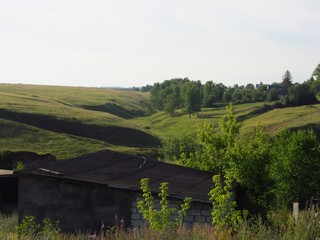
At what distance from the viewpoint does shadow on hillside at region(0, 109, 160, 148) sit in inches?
3453

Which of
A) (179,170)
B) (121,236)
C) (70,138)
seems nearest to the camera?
(121,236)

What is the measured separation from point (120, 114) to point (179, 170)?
13192cm

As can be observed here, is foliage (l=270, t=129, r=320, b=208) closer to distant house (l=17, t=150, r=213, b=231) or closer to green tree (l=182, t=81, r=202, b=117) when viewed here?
distant house (l=17, t=150, r=213, b=231)

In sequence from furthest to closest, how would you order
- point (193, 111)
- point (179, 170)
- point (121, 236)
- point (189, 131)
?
point (193, 111) → point (189, 131) → point (179, 170) → point (121, 236)

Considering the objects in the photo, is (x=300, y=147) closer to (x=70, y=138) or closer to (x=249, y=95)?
(x=70, y=138)

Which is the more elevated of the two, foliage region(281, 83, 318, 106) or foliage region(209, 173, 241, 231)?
foliage region(281, 83, 318, 106)

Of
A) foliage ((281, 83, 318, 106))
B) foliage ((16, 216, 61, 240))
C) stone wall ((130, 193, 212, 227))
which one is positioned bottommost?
stone wall ((130, 193, 212, 227))

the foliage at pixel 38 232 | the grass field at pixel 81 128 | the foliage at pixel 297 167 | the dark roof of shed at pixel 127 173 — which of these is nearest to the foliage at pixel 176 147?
the grass field at pixel 81 128

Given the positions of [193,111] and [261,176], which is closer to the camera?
[261,176]

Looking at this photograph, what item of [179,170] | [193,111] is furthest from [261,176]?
[193,111]

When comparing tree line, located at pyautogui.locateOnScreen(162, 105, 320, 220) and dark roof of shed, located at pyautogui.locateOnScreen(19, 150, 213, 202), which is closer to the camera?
dark roof of shed, located at pyautogui.locateOnScreen(19, 150, 213, 202)

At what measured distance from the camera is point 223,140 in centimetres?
3306

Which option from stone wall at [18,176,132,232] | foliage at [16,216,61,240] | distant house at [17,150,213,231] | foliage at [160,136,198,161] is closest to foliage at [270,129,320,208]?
distant house at [17,150,213,231]

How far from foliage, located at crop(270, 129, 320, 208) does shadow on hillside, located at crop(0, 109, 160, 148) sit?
5602 cm
